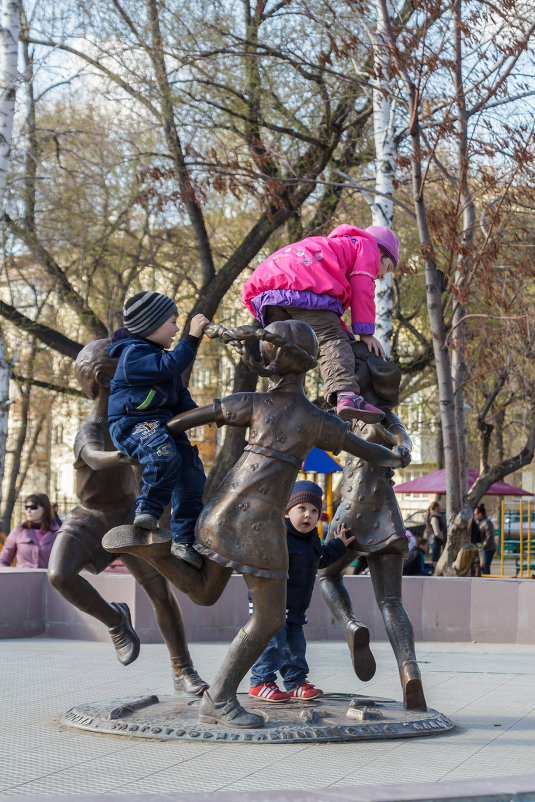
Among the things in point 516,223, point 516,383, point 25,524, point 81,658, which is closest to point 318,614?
point 81,658

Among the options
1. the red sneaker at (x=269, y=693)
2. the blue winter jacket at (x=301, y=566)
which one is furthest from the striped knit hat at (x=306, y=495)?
the red sneaker at (x=269, y=693)

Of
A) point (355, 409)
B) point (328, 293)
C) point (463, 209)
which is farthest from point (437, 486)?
point (355, 409)

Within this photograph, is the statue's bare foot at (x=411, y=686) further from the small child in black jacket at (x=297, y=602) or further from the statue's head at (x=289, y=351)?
the statue's head at (x=289, y=351)

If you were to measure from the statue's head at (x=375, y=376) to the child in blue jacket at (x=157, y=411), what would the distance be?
39.8 inches

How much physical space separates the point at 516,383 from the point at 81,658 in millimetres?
14922

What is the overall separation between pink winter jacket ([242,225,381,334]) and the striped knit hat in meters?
0.94

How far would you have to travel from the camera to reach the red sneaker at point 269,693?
528 centimetres

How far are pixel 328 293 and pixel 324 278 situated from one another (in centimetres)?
9

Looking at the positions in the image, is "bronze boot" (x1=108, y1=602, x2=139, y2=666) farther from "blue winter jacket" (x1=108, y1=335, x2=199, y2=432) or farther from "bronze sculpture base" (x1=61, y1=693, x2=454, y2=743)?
"blue winter jacket" (x1=108, y1=335, x2=199, y2=432)

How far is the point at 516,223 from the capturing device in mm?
14992

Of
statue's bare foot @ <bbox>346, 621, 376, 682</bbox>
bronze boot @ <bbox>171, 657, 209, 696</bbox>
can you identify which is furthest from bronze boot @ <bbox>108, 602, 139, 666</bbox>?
statue's bare foot @ <bbox>346, 621, 376, 682</bbox>

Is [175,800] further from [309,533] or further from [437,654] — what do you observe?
[437,654]

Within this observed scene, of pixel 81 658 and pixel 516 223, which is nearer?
pixel 81 658

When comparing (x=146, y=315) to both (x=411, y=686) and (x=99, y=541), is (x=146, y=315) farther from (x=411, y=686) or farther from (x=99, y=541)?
(x=411, y=686)
